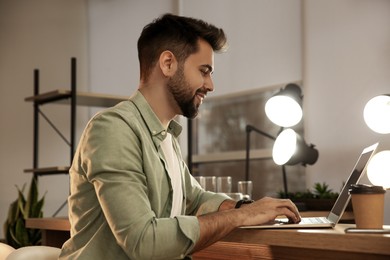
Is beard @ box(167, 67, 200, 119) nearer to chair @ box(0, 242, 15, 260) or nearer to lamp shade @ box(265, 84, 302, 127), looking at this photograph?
Result: chair @ box(0, 242, 15, 260)

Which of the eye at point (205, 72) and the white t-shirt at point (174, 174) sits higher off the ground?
the eye at point (205, 72)

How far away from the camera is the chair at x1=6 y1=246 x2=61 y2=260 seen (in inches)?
63.6

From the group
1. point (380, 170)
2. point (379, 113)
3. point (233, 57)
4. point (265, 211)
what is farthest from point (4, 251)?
point (233, 57)

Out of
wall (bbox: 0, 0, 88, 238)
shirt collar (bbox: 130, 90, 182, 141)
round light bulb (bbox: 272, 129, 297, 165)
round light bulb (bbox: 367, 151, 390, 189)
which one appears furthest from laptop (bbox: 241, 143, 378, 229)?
wall (bbox: 0, 0, 88, 238)

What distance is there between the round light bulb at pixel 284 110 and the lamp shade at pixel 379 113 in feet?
1.91

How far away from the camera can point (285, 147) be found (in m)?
2.65

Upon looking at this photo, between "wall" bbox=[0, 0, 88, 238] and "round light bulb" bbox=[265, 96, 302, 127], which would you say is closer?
"round light bulb" bbox=[265, 96, 302, 127]

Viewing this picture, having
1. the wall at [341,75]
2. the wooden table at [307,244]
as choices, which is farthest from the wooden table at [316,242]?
the wall at [341,75]

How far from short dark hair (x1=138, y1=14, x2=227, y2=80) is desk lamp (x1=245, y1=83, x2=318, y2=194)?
3.11 ft

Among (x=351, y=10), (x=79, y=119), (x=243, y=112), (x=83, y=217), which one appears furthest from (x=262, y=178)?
(x=83, y=217)

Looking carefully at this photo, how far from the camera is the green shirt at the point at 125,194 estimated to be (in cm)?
141

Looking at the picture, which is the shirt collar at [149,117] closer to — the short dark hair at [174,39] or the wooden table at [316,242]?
the short dark hair at [174,39]

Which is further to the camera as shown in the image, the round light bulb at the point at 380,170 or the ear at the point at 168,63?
the round light bulb at the point at 380,170

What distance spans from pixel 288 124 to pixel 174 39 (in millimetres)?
1196
